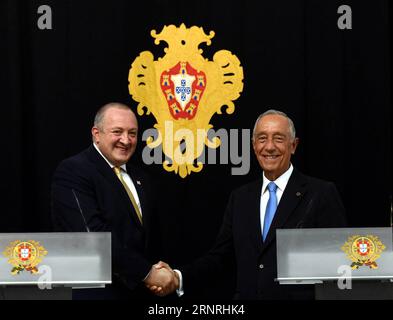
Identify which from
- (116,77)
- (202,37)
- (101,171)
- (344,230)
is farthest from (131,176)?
(344,230)

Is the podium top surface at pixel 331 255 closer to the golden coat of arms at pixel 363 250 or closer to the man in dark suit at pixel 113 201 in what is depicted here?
the golden coat of arms at pixel 363 250

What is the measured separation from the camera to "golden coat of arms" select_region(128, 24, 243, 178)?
508cm

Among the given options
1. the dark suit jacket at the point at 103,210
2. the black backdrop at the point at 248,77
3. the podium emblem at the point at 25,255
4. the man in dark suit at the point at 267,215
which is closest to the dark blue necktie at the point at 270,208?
the man in dark suit at the point at 267,215

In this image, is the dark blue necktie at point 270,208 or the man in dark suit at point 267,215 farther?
the dark blue necktie at point 270,208

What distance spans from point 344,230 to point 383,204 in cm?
95

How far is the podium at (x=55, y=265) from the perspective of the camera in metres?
4.04

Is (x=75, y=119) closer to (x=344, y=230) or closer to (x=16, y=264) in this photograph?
(x=16, y=264)

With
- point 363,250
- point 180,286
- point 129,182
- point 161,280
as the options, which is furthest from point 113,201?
point 363,250

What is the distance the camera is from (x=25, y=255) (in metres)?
4.09

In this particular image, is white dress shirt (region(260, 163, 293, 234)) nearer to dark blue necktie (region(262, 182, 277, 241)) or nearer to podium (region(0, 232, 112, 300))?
dark blue necktie (region(262, 182, 277, 241))

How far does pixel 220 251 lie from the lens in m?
4.88

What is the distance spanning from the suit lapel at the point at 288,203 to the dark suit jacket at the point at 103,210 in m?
0.70

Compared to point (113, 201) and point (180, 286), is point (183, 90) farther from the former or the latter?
point (180, 286)

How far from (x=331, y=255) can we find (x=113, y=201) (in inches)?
49.7
